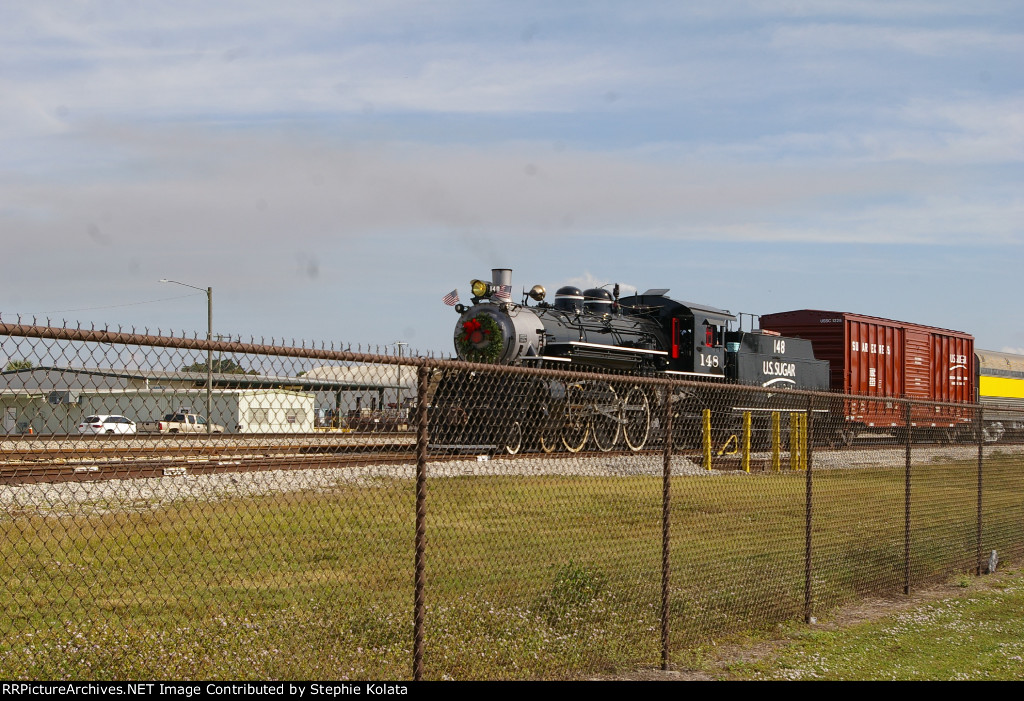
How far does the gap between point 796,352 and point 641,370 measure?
6242 millimetres

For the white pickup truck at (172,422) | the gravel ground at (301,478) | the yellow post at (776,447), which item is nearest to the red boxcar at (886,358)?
the gravel ground at (301,478)

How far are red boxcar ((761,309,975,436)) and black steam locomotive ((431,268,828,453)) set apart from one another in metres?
2.96

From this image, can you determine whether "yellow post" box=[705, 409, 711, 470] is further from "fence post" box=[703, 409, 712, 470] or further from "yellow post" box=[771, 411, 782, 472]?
"yellow post" box=[771, 411, 782, 472]

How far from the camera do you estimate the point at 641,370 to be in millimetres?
22109

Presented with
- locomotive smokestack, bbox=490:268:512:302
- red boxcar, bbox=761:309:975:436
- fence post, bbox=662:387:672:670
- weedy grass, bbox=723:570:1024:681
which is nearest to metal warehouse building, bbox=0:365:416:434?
fence post, bbox=662:387:672:670

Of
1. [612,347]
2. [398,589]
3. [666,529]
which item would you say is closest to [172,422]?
[398,589]

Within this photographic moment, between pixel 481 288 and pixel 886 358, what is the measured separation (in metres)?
16.0

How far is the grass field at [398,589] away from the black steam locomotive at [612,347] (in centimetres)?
675

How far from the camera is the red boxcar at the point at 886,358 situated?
93.0 ft

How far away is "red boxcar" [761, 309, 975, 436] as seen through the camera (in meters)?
28.3

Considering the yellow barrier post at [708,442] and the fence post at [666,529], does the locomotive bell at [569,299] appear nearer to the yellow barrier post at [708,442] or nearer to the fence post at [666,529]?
the yellow barrier post at [708,442]

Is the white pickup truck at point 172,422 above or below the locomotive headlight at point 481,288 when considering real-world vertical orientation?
below

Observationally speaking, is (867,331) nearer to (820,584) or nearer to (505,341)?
(505,341)

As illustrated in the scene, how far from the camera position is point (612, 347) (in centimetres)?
2058
